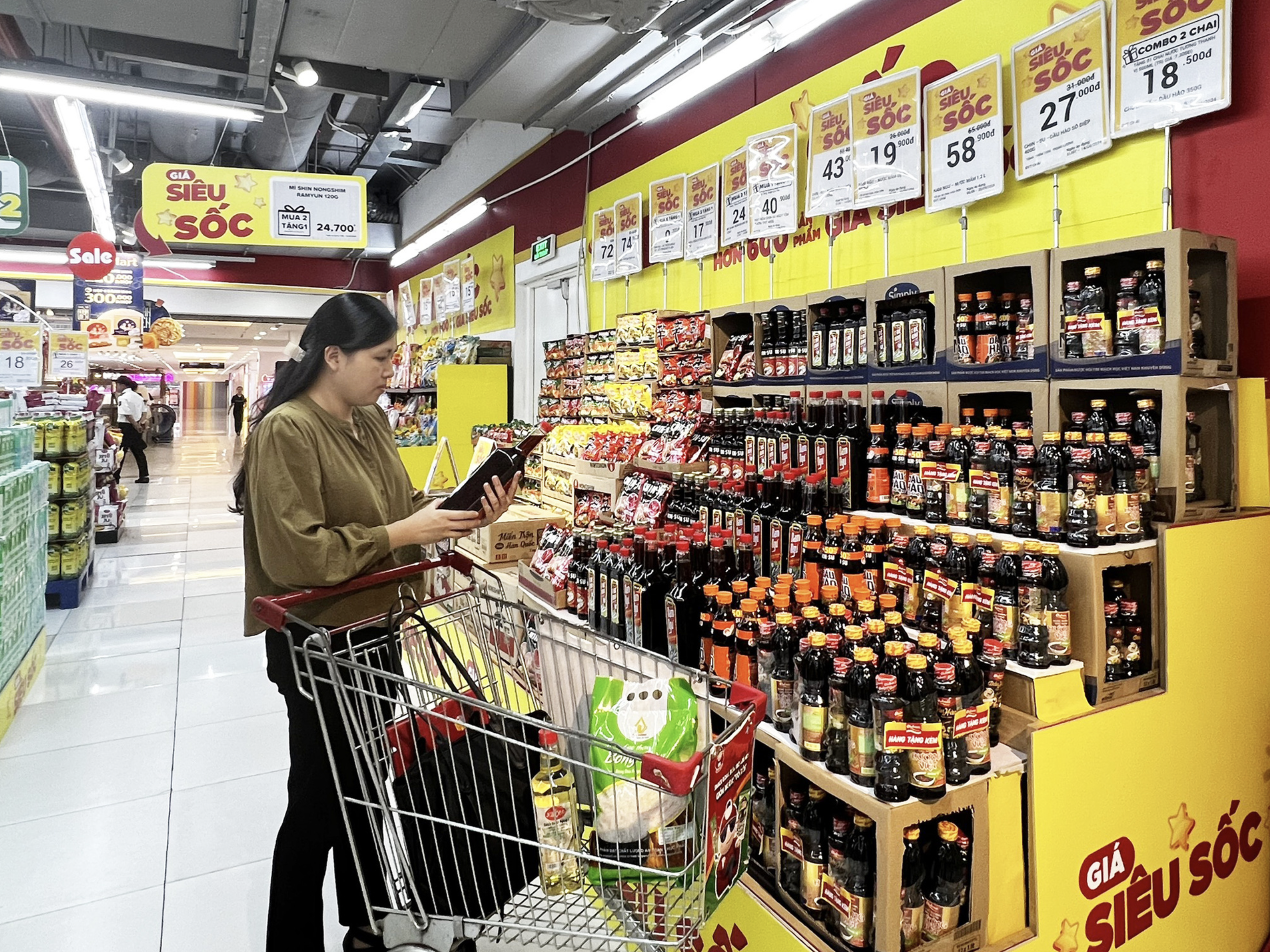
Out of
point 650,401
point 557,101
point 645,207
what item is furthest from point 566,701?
point 557,101

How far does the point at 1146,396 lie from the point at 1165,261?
1.30 feet

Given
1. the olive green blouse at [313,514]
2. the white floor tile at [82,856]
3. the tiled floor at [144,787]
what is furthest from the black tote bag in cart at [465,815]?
the white floor tile at [82,856]

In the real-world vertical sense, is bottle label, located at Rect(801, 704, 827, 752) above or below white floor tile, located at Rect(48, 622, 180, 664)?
above

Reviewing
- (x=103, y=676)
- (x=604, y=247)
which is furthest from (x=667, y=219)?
(x=103, y=676)

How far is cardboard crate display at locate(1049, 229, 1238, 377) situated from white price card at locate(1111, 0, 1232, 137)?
0.66m

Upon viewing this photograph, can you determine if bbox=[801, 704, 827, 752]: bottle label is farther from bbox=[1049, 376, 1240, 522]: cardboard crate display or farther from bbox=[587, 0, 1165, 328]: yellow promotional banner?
bbox=[587, 0, 1165, 328]: yellow promotional banner

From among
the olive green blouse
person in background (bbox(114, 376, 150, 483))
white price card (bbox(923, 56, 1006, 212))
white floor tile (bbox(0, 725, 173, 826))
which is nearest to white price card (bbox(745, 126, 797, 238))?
white price card (bbox(923, 56, 1006, 212))

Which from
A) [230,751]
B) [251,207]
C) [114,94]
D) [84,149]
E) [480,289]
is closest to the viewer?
[230,751]

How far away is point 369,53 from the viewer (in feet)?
18.4

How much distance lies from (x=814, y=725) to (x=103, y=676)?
14.7 ft

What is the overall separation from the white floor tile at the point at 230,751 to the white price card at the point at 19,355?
16.2ft

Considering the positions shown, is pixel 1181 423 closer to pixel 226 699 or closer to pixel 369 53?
pixel 226 699

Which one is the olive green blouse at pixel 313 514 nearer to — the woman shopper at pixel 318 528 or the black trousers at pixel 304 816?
the woman shopper at pixel 318 528

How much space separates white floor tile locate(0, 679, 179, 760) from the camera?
3.63 m
